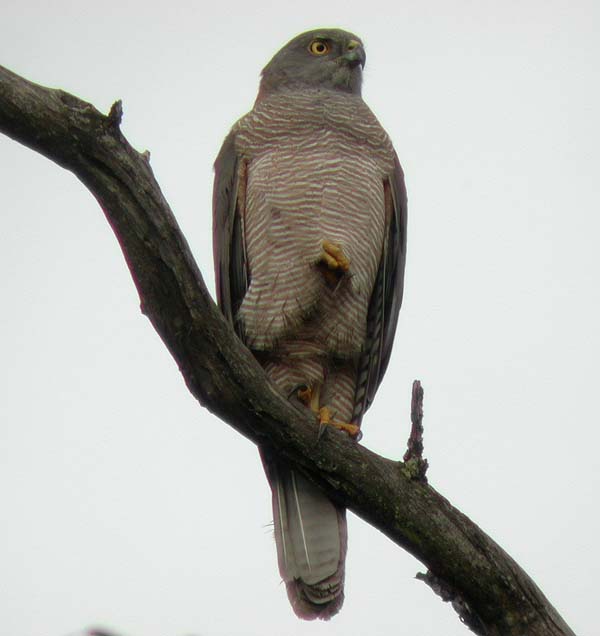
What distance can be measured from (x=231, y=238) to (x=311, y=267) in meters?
0.64

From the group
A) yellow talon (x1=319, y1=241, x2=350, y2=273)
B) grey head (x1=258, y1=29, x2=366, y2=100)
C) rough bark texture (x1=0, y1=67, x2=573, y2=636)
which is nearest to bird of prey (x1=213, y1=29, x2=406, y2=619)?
yellow talon (x1=319, y1=241, x2=350, y2=273)

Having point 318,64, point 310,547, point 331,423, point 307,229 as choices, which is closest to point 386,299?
point 307,229

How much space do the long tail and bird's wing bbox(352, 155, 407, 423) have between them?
3.01ft

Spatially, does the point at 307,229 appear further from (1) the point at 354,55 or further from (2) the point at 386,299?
(1) the point at 354,55

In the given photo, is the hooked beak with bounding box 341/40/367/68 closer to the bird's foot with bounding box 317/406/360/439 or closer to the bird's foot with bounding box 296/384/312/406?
the bird's foot with bounding box 296/384/312/406

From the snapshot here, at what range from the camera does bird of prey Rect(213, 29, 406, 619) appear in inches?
230

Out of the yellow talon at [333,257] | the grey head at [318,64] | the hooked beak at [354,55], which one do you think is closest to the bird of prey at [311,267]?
the yellow talon at [333,257]

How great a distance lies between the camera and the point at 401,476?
15.8ft

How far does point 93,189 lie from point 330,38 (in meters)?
3.81

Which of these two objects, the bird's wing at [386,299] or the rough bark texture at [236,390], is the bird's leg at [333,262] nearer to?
the bird's wing at [386,299]

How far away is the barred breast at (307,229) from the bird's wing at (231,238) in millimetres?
69

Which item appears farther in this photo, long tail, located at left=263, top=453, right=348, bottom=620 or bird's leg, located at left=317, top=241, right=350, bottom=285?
bird's leg, located at left=317, top=241, right=350, bottom=285

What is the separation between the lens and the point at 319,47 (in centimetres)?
760

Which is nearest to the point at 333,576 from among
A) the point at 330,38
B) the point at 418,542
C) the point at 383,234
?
the point at 418,542
